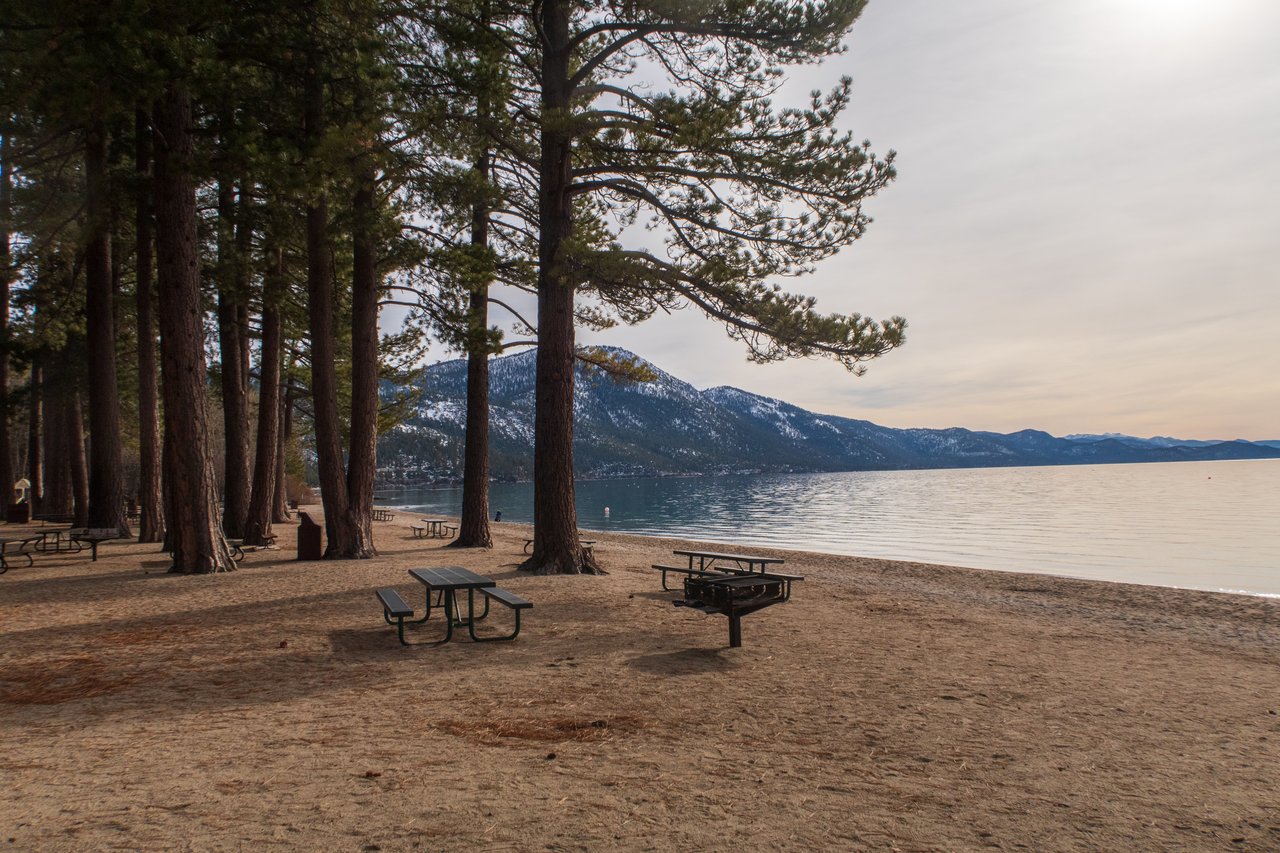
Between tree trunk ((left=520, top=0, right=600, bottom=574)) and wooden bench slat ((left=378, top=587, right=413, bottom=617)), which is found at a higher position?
tree trunk ((left=520, top=0, right=600, bottom=574))

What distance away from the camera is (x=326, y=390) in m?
14.0

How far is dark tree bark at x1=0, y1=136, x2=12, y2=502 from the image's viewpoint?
16312 mm

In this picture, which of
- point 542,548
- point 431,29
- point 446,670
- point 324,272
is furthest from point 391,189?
point 446,670

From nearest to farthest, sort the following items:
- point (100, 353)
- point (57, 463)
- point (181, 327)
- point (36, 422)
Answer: point (181, 327), point (100, 353), point (36, 422), point (57, 463)

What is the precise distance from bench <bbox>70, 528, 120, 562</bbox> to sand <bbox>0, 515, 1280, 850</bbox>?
532cm

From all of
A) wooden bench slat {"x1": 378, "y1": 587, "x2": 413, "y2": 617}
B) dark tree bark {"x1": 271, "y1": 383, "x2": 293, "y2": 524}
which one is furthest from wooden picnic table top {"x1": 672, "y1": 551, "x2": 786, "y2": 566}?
dark tree bark {"x1": 271, "y1": 383, "x2": 293, "y2": 524}

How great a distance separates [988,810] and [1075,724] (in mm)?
1768

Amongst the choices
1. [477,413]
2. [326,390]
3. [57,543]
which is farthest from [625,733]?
[57,543]

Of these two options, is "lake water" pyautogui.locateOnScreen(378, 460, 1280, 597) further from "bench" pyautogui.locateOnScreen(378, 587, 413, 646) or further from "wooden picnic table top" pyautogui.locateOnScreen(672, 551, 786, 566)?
"bench" pyautogui.locateOnScreen(378, 587, 413, 646)

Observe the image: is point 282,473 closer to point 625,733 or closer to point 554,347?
point 554,347

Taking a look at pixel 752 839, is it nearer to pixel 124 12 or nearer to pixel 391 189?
pixel 124 12

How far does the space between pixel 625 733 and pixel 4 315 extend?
83.5ft

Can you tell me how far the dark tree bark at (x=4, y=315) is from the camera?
1631cm

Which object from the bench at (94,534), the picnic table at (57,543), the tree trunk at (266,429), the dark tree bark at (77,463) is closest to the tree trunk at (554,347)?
the tree trunk at (266,429)
